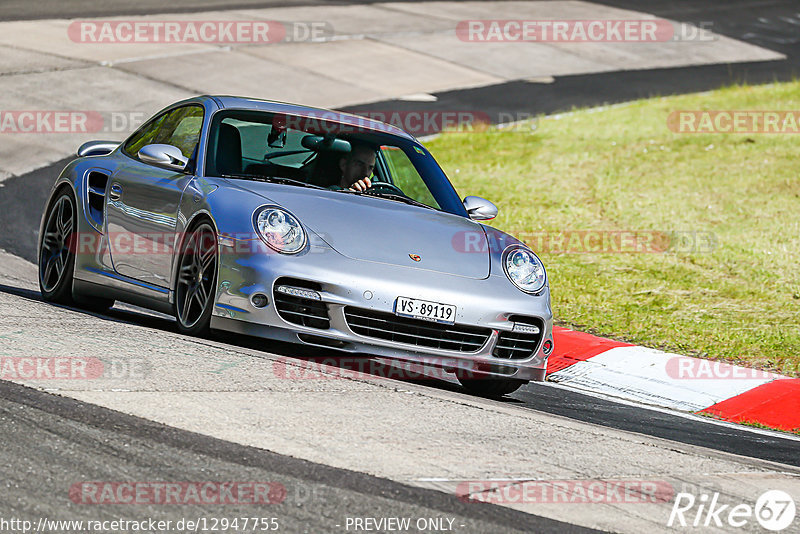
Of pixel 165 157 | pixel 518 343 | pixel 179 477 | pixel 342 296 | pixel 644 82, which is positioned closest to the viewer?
pixel 179 477

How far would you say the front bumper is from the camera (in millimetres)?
6012

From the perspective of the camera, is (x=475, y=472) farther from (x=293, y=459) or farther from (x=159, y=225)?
(x=159, y=225)

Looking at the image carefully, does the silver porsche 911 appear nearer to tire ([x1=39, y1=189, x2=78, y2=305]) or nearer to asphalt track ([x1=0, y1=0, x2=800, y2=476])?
tire ([x1=39, y1=189, x2=78, y2=305])

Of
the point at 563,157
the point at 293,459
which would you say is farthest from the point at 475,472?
the point at 563,157

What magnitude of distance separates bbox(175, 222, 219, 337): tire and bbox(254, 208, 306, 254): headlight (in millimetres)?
269

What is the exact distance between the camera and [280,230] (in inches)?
243

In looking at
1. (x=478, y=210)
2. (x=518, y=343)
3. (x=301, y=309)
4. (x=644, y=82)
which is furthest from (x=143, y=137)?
(x=644, y=82)

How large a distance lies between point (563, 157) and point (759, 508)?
11524 millimetres

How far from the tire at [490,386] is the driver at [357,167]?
4.32ft

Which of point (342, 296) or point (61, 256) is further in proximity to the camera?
point (61, 256)

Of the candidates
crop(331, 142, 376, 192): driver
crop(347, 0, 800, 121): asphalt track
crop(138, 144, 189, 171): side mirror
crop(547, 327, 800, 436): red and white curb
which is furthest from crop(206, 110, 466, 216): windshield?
crop(347, 0, 800, 121): asphalt track

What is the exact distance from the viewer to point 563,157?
1586 centimetres

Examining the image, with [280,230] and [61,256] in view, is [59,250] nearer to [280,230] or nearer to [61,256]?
[61,256]

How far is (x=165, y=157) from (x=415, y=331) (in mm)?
1847
